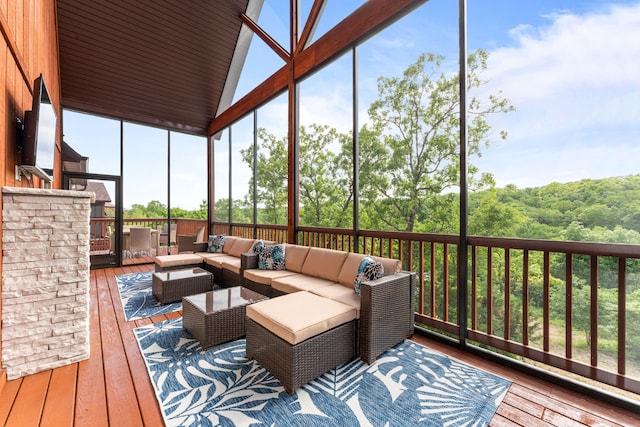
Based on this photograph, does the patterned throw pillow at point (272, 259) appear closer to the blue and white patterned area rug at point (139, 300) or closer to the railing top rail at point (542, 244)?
the blue and white patterned area rug at point (139, 300)

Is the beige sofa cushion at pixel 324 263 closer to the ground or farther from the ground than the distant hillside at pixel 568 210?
closer to the ground

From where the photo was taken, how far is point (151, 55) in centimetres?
554

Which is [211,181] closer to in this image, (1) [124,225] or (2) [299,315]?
(1) [124,225]

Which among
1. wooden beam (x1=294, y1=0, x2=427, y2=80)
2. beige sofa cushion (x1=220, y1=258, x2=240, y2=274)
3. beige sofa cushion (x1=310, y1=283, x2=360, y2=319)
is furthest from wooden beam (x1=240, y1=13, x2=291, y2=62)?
beige sofa cushion (x1=310, y1=283, x2=360, y2=319)

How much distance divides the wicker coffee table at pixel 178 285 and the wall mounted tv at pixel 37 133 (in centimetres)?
177

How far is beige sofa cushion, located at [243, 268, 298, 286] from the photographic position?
3.36 metres

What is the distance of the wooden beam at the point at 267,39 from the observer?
4648 mm

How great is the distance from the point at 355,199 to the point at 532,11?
2939 mm

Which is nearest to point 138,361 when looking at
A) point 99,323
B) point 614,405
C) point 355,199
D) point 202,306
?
point 202,306

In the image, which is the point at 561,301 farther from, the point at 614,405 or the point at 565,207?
the point at 565,207

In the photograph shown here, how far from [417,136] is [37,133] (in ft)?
16.9

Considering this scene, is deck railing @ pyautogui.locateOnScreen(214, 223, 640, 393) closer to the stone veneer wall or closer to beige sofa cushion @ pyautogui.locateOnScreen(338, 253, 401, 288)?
beige sofa cushion @ pyautogui.locateOnScreen(338, 253, 401, 288)

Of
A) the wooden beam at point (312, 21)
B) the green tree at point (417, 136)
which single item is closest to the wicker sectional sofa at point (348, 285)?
the green tree at point (417, 136)

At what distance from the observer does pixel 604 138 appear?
2.65m
